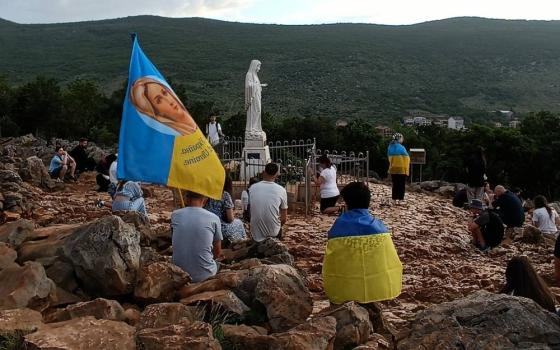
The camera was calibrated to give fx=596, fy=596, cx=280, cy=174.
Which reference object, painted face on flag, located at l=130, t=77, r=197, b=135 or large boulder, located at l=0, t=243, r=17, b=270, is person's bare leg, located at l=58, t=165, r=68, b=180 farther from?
large boulder, located at l=0, t=243, r=17, b=270

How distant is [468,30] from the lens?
114 m

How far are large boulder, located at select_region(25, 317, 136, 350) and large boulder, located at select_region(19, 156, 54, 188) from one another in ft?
36.9

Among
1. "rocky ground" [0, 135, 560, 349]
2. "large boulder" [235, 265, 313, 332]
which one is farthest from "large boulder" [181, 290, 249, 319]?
"large boulder" [235, 265, 313, 332]

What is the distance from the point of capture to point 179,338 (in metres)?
3.50

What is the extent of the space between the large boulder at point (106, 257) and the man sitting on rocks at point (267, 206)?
8.31 feet

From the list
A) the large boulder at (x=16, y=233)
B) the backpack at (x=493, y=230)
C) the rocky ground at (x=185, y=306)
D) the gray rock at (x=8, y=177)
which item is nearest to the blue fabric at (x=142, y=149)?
the rocky ground at (x=185, y=306)

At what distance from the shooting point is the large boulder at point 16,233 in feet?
18.0

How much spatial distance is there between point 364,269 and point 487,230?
526 cm

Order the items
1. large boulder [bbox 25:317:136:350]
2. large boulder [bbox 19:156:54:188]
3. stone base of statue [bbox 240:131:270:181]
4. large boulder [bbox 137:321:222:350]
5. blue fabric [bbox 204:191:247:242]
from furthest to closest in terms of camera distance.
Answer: stone base of statue [bbox 240:131:270:181], large boulder [bbox 19:156:54:188], blue fabric [bbox 204:191:247:242], large boulder [bbox 137:321:222:350], large boulder [bbox 25:317:136:350]

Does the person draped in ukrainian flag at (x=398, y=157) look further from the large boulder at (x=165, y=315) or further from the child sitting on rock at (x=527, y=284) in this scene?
the large boulder at (x=165, y=315)

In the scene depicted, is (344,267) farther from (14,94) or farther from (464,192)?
(14,94)

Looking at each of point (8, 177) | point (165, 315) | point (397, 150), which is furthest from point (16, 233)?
point (397, 150)

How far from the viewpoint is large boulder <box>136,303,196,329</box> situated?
3.91 meters

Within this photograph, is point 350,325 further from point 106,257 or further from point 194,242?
point 106,257
